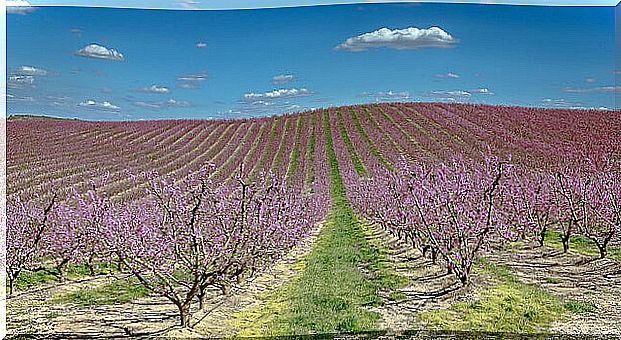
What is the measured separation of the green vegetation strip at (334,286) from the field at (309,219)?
0.01 m

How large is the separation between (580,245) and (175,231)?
159 inches

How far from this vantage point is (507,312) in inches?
172

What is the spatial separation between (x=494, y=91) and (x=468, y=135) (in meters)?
0.38

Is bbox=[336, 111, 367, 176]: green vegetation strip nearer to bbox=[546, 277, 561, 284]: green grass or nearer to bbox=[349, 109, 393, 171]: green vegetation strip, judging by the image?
bbox=[349, 109, 393, 171]: green vegetation strip

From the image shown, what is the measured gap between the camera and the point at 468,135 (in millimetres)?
5223

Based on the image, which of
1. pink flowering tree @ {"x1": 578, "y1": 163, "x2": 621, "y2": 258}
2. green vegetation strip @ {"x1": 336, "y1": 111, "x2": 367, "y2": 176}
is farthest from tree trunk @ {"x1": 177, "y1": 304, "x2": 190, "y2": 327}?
pink flowering tree @ {"x1": 578, "y1": 163, "x2": 621, "y2": 258}

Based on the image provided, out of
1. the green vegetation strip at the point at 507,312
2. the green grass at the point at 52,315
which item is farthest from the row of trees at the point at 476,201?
the green grass at the point at 52,315

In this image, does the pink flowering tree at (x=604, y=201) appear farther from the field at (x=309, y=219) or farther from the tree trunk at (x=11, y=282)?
the tree trunk at (x=11, y=282)

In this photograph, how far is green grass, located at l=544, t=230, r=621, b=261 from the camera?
19.8 feet

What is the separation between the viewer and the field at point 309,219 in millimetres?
4270

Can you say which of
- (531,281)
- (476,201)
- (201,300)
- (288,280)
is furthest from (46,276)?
(531,281)

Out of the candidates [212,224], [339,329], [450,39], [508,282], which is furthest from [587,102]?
[212,224]

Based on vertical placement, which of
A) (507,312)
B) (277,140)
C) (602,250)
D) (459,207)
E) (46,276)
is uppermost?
(277,140)

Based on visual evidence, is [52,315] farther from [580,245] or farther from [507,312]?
[580,245]
